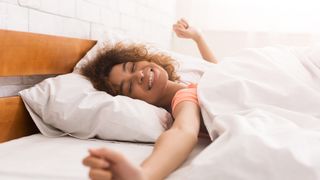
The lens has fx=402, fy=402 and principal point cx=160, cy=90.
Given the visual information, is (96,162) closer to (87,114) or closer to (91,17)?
(87,114)

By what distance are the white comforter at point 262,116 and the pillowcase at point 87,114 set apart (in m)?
0.17

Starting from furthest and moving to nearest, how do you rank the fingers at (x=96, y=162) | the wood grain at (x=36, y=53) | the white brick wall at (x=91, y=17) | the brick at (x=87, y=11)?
the brick at (x=87, y=11)
the white brick wall at (x=91, y=17)
the wood grain at (x=36, y=53)
the fingers at (x=96, y=162)

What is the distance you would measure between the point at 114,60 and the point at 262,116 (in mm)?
703

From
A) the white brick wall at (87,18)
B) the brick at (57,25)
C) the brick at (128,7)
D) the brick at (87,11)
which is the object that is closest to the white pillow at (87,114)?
the white brick wall at (87,18)

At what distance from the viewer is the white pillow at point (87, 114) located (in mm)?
1088

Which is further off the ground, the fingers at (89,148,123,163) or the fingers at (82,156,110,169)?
the fingers at (89,148,123,163)

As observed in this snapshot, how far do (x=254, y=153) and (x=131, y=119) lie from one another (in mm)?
473

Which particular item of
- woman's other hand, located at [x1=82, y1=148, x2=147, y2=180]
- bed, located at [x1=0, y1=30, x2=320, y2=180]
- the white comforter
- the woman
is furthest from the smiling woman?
woman's other hand, located at [x1=82, y1=148, x2=147, y2=180]

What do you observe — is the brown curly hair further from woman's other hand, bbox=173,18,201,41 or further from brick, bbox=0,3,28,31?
woman's other hand, bbox=173,18,201,41

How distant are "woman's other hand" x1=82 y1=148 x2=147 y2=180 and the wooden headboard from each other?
0.59 meters

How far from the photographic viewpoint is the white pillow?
1088 mm

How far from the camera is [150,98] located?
1.30 metres

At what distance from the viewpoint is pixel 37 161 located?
2.83ft

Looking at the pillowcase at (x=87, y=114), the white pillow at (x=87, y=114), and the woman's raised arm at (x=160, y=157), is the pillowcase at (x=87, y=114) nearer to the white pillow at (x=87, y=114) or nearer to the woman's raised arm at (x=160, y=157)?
the white pillow at (x=87, y=114)
